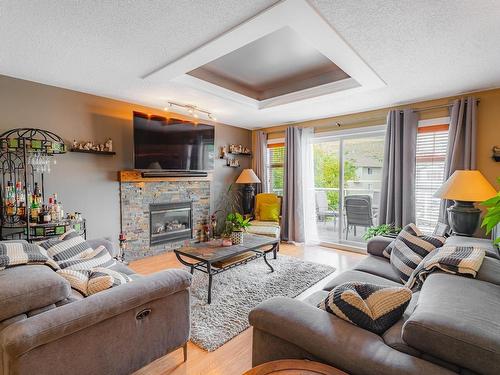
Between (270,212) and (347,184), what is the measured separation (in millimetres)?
1480

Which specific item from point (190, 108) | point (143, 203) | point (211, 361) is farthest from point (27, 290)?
point (190, 108)

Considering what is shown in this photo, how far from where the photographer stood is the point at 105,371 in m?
1.36

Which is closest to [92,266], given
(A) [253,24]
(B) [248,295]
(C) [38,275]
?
(C) [38,275]

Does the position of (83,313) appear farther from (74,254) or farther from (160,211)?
(160,211)

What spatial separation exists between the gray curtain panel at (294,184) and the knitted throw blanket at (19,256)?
12.6 feet

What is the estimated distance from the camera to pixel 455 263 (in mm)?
1477

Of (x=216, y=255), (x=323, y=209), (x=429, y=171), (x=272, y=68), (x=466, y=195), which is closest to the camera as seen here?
(x=466, y=195)

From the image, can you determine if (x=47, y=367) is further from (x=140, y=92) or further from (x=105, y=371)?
(x=140, y=92)

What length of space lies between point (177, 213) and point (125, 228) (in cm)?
93

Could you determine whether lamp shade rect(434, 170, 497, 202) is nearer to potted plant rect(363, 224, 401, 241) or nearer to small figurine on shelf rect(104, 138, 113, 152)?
potted plant rect(363, 224, 401, 241)

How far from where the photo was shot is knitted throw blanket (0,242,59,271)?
4.54ft

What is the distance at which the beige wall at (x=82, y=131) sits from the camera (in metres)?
2.89

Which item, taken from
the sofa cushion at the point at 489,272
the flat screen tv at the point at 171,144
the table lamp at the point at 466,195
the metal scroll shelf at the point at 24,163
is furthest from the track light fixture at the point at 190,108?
the sofa cushion at the point at 489,272

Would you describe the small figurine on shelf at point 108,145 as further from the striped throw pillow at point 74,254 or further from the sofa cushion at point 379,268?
the sofa cushion at point 379,268
